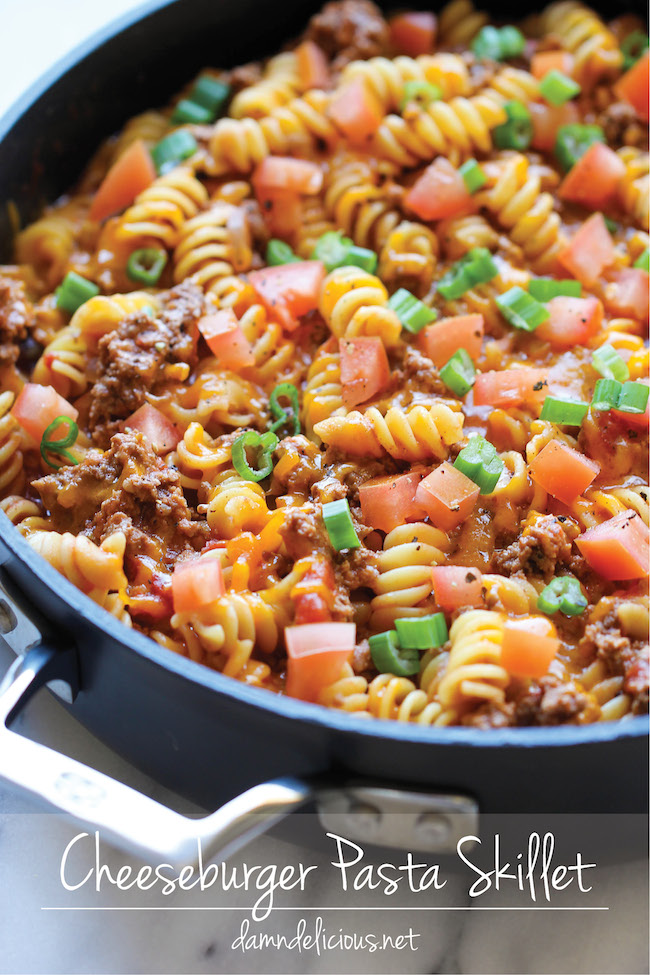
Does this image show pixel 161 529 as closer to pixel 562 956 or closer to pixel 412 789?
pixel 412 789

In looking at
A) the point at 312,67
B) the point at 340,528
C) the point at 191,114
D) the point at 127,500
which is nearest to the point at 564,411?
the point at 340,528

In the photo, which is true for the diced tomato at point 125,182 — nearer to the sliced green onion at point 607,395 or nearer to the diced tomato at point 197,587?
the diced tomato at point 197,587

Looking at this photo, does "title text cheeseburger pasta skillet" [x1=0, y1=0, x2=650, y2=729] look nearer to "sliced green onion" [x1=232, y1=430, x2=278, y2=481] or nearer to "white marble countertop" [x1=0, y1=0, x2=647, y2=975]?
"sliced green onion" [x1=232, y1=430, x2=278, y2=481]

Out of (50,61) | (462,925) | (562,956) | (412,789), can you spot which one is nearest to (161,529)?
(412,789)

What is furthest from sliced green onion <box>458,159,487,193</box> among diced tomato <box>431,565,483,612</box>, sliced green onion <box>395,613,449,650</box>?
sliced green onion <box>395,613,449,650</box>

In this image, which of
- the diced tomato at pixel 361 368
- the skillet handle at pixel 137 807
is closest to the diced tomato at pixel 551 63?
the diced tomato at pixel 361 368

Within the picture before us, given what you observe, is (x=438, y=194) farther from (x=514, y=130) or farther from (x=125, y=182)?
(x=125, y=182)
